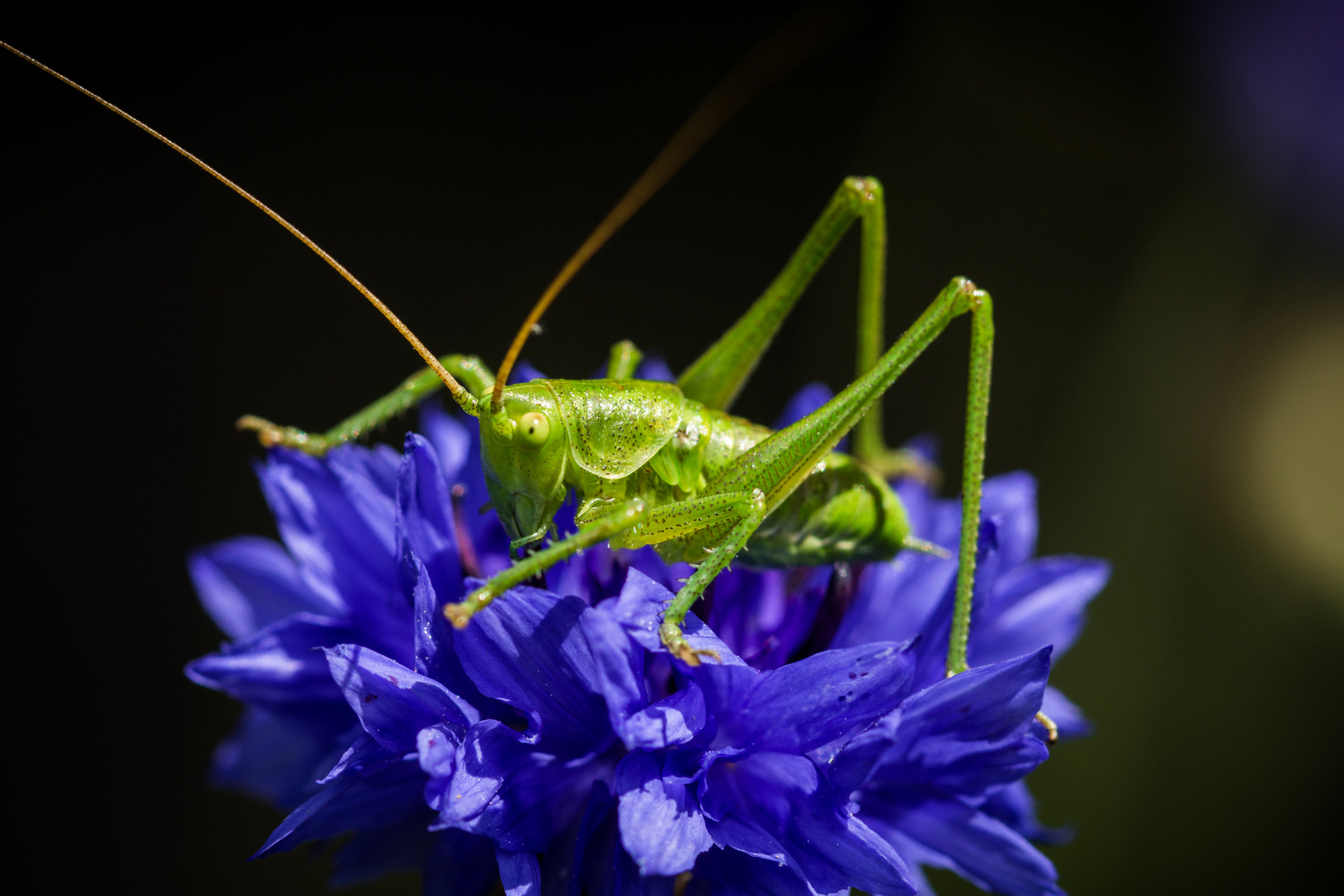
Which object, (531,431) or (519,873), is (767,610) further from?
(519,873)

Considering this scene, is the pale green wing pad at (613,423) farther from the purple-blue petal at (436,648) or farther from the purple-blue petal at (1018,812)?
the purple-blue petal at (1018,812)

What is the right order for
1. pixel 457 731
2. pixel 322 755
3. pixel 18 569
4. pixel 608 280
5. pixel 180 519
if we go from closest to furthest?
pixel 457 731
pixel 322 755
pixel 18 569
pixel 180 519
pixel 608 280

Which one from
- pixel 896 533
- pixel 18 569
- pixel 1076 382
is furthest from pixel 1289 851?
pixel 18 569

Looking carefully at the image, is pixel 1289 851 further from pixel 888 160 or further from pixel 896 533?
pixel 888 160

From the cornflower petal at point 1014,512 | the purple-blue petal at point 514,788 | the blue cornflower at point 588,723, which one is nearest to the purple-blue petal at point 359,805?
the blue cornflower at point 588,723

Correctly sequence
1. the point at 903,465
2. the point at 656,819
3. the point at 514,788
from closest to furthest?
the point at 656,819 < the point at 514,788 < the point at 903,465

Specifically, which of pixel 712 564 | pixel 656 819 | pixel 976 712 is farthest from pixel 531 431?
pixel 976 712

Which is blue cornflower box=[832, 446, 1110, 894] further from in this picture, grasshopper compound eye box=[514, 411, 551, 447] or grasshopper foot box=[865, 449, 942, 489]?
grasshopper compound eye box=[514, 411, 551, 447]
